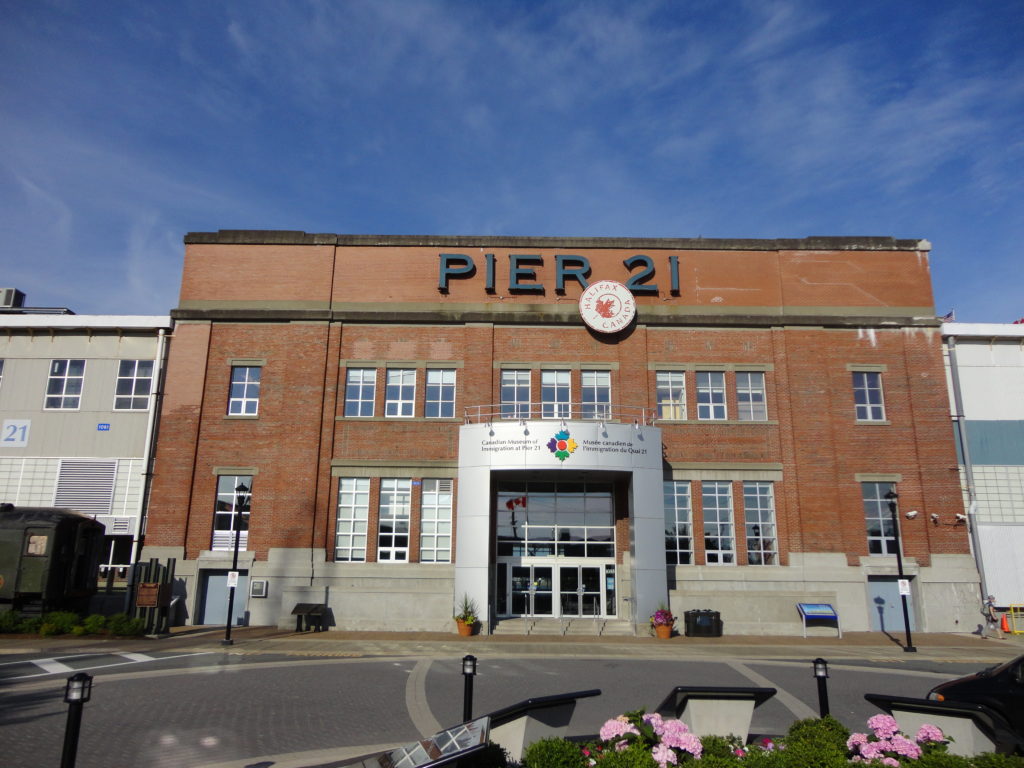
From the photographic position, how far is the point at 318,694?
13875 millimetres

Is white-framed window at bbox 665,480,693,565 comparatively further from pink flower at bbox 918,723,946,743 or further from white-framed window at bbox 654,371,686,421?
pink flower at bbox 918,723,946,743

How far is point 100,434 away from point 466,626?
56.3 feet

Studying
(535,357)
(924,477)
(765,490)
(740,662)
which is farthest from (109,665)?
(924,477)

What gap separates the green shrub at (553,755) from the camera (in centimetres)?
732

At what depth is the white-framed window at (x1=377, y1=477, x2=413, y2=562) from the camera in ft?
88.9

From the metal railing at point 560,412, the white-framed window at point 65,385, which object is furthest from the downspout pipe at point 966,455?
the white-framed window at point 65,385

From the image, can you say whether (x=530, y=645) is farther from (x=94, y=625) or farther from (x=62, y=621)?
(x=62, y=621)

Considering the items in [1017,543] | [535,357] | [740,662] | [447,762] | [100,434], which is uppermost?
[535,357]

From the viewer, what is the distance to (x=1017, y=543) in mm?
28031

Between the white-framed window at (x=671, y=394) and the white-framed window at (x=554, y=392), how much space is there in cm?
366

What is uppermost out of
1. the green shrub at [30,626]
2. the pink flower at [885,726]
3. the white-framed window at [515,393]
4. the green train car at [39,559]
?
the white-framed window at [515,393]

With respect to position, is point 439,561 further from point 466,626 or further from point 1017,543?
point 1017,543

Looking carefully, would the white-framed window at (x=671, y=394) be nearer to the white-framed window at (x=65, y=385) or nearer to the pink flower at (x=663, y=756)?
the pink flower at (x=663, y=756)

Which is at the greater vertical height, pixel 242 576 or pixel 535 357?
pixel 535 357
